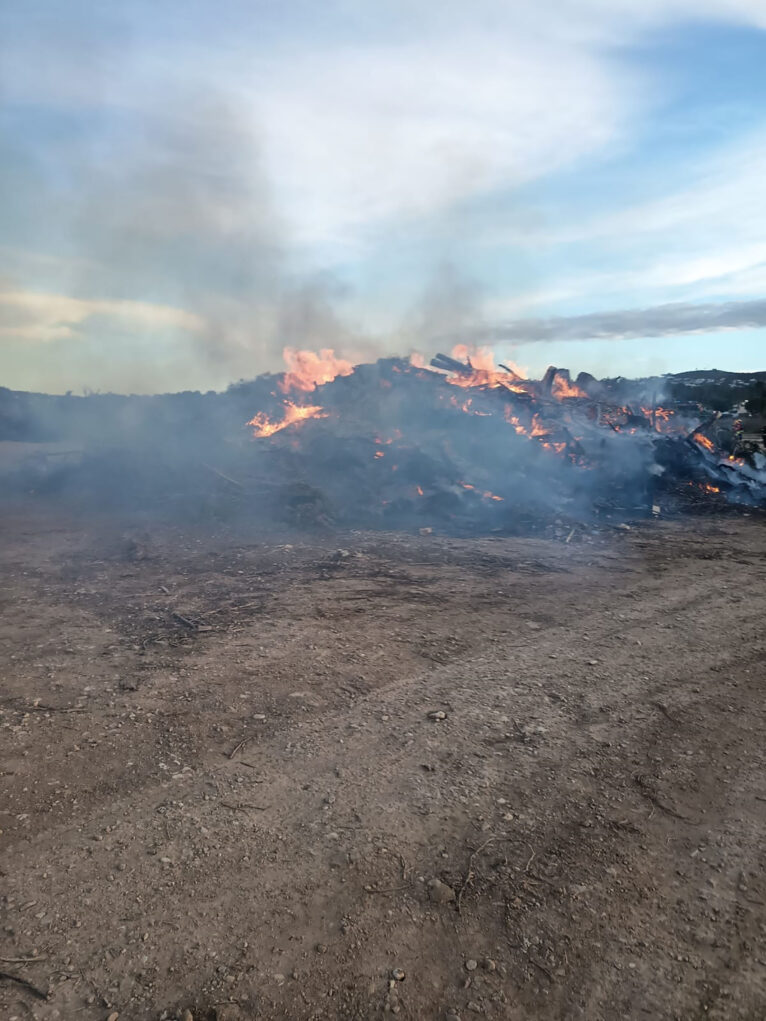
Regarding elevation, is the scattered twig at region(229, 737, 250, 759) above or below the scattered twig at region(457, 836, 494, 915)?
above

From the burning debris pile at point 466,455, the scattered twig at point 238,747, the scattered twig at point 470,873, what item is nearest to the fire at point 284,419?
the burning debris pile at point 466,455

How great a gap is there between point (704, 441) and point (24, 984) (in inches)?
766

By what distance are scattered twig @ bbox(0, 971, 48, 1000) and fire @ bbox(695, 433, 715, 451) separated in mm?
19055

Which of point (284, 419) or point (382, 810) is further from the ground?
point (284, 419)

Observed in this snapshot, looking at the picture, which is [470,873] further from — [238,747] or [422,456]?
[422,456]

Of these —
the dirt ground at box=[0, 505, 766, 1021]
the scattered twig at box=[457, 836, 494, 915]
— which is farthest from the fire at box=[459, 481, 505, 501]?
the scattered twig at box=[457, 836, 494, 915]

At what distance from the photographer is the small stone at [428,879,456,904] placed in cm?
321

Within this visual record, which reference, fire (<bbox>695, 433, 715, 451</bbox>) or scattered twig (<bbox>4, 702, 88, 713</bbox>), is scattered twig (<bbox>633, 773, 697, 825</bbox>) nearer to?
scattered twig (<bbox>4, 702, 88, 713</bbox>)

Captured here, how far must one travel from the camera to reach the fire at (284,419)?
17.8 m

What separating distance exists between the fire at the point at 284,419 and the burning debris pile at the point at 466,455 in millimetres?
39

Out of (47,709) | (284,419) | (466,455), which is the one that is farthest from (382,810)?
(284,419)

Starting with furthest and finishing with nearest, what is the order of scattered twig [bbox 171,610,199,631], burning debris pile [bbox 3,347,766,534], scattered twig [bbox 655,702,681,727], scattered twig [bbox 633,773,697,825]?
1. burning debris pile [bbox 3,347,766,534]
2. scattered twig [bbox 171,610,199,631]
3. scattered twig [bbox 655,702,681,727]
4. scattered twig [bbox 633,773,697,825]

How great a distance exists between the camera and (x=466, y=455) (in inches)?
607

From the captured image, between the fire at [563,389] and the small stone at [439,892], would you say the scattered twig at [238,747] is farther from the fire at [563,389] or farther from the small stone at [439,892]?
the fire at [563,389]
